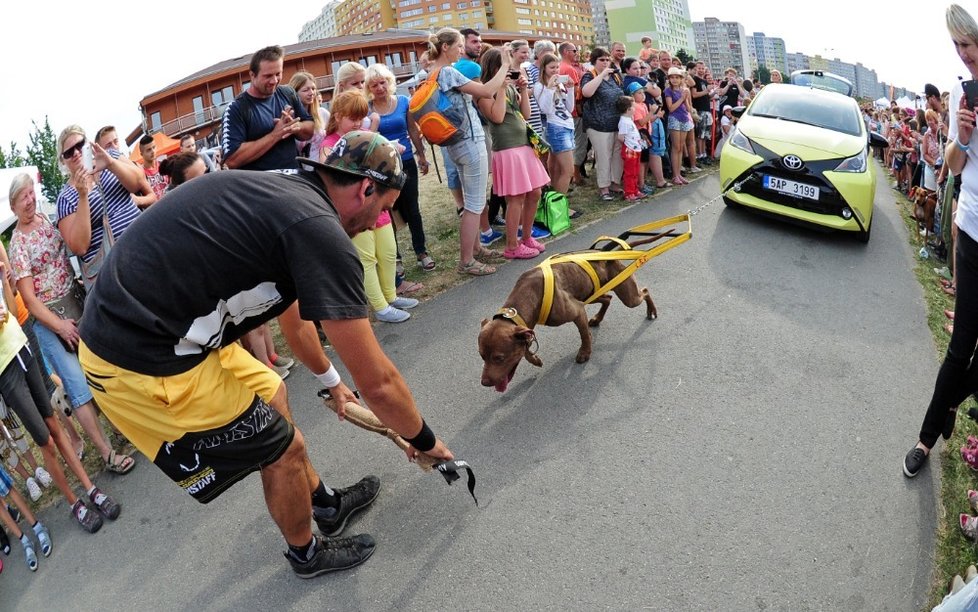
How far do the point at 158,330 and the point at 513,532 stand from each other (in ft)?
6.42

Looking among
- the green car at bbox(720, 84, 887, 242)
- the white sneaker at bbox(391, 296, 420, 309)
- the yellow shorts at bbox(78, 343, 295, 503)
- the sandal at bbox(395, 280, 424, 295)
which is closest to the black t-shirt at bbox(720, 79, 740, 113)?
the green car at bbox(720, 84, 887, 242)

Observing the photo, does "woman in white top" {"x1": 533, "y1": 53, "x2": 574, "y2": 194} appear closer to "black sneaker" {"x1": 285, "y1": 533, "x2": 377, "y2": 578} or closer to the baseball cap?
the baseball cap

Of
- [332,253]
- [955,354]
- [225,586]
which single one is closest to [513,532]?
[225,586]

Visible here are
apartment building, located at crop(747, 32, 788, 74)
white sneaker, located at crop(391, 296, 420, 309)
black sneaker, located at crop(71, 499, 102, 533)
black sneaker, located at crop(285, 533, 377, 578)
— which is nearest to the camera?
black sneaker, located at crop(285, 533, 377, 578)

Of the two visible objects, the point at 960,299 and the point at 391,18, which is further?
the point at 391,18

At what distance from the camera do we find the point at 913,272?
249 inches

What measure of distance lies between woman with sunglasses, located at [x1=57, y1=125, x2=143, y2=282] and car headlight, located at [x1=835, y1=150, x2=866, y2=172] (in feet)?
24.3

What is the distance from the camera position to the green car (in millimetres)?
6855

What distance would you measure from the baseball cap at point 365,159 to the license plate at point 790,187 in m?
6.36

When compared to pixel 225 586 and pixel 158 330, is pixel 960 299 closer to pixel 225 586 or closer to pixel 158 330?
pixel 158 330

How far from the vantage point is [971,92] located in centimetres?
259

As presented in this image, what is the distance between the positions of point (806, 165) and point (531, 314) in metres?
4.88

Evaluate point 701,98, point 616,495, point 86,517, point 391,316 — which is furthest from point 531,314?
point 701,98

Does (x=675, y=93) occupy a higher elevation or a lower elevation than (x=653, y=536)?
higher
